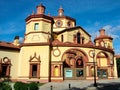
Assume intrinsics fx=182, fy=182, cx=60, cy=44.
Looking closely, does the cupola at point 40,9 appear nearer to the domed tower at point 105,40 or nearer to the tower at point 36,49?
the tower at point 36,49

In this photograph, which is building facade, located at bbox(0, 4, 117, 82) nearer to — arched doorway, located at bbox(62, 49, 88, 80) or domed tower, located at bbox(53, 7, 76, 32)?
arched doorway, located at bbox(62, 49, 88, 80)

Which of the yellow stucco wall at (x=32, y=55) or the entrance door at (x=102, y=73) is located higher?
the yellow stucco wall at (x=32, y=55)

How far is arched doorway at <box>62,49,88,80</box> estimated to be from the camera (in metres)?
32.6

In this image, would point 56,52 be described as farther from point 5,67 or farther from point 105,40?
point 105,40

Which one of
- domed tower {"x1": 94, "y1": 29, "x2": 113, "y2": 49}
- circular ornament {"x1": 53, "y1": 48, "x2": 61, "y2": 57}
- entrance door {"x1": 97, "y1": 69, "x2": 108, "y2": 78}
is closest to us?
circular ornament {"x1": 53, "y1": 48, "x2": 61, "y2": 57}

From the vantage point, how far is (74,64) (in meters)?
35.0

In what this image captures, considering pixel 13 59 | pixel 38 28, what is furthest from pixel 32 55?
pixel 38 28

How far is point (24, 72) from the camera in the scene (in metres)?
30.8

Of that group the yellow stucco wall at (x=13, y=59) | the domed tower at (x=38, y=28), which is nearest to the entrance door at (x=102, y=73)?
the domed tower at (x=38, y=28)

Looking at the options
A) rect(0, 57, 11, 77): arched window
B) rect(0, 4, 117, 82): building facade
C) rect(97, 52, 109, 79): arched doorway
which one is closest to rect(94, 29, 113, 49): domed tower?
rect(97, 52, 109, 79): arched doorway

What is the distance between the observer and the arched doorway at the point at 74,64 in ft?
107

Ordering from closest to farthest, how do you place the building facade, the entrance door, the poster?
the building facade, the poster, the entrance door

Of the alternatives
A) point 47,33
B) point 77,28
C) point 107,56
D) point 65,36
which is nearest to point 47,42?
point 47,33

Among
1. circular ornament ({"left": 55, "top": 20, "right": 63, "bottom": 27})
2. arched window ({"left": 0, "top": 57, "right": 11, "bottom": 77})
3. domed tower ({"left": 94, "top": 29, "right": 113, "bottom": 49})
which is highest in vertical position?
circular ornament ({"left": 55, "top": 20, "right": 63, "bottom": 27})
